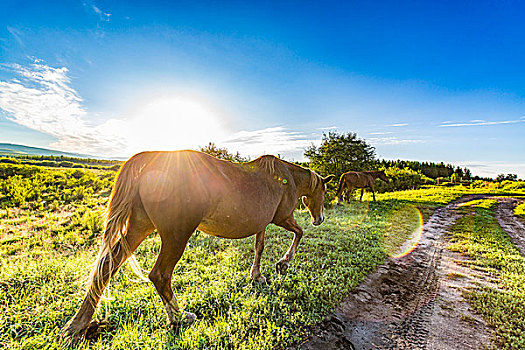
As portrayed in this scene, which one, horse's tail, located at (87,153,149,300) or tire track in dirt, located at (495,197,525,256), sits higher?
horse's tail, located at (87,153,149,300)

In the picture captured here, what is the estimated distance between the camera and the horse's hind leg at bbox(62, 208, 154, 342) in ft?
7.70

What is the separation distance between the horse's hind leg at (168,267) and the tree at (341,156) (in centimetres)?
1363

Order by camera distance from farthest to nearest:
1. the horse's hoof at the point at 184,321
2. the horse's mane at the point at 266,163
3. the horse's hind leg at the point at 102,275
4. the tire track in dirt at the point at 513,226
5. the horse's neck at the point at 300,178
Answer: the tire track in dirt at the point at 513,226 → the horse's neck at the point at 300,178 → the horse's mane at the point at 266,163 → the horse's hoof at the point at 184,321 → the horse's hind leg at the point at 102,275

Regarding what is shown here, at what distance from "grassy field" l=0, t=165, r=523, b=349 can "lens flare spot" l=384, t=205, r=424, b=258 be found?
14cm

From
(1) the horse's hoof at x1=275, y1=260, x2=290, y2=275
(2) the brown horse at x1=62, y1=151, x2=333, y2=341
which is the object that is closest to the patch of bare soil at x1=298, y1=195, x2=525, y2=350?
(1) the horse's hoof at x1=275, y1=260, x2=290, y2=275

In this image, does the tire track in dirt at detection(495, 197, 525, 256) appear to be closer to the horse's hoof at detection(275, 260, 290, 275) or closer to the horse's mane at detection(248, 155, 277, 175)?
the horse's hoof at detection(275, 260, 290, 275)

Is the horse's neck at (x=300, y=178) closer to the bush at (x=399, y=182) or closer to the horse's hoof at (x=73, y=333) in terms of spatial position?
the horse's hoof at (x=73, y=333)

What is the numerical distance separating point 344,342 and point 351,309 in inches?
29.0

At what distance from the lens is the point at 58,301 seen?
285cm

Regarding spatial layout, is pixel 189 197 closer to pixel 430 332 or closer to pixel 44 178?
pixel 430 332

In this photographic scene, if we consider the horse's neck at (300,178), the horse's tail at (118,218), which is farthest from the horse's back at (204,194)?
the horse's neck at (300,178)

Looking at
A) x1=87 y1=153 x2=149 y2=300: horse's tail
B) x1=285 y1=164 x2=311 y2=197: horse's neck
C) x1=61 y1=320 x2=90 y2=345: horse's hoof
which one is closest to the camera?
x1=61 y1=320 x2=90 y2=345: horse's hoof

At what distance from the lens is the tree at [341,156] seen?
15.4 metres

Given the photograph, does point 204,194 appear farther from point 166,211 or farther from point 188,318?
point 188,318
